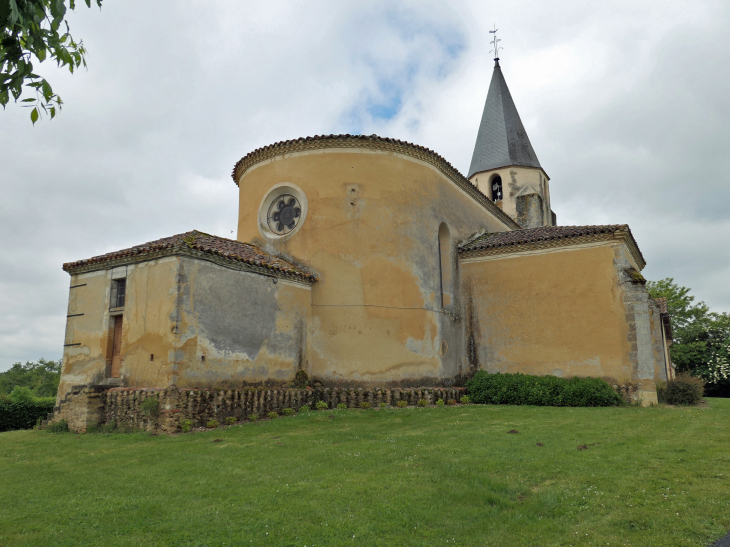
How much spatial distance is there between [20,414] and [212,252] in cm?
1230

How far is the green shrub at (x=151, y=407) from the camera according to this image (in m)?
11.4

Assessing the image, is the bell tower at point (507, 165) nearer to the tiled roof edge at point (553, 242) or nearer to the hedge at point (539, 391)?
the tiled roof edge at point (553, 242)

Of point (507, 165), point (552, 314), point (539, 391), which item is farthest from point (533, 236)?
point (507, 165)

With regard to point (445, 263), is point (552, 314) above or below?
below

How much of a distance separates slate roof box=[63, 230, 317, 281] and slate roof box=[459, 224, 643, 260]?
6.99 meters

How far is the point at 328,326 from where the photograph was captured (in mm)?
16297

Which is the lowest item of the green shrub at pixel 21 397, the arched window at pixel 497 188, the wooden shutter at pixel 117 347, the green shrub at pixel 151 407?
the green shrub at pixel 21 397

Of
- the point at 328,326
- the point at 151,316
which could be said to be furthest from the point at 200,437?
the point at 328,326

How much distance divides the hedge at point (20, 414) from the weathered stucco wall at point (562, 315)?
1705cm

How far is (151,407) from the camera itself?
11453 millimetres

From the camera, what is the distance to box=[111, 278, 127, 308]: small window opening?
13.9 m

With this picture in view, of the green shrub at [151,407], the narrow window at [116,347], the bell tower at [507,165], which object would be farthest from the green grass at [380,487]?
the bell tower at [507,165]

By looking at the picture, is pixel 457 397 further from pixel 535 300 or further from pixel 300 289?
pixel 300 289

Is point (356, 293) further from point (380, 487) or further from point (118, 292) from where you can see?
point (380, 487)
